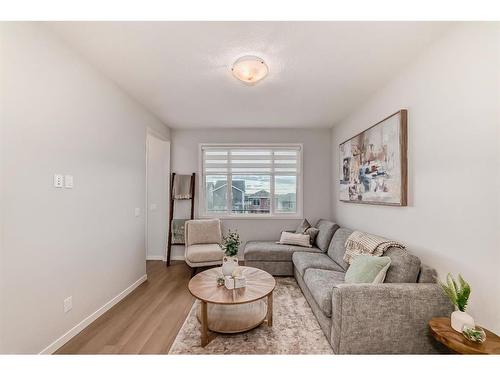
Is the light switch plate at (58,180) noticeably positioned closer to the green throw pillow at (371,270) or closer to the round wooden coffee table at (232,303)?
the round wooden coffee table at (232,303)

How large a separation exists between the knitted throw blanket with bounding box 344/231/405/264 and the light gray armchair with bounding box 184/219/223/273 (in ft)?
6.07

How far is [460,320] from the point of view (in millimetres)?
1399

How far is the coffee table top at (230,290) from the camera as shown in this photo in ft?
6.69

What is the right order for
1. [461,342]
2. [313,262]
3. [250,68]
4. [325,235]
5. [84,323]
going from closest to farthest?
[461,342] < [250,68] < [84,323] < [313,262] < [325,235]

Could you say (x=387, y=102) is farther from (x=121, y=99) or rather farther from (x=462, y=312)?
(x=121, y=99)

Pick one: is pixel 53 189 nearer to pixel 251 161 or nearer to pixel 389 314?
pixel 389 314

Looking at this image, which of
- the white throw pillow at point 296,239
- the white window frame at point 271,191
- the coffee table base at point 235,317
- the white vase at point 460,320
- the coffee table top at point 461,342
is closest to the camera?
the coffee table top at point 461,342

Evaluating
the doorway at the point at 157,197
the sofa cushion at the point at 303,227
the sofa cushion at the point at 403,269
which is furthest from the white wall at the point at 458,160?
the doorway at the point at 157,197

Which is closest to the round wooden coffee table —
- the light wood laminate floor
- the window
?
the light wood laminate floor

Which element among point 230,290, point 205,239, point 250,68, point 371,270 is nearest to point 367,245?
point 371,270

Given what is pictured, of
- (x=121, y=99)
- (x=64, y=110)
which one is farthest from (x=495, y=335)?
(x=121, y=99)

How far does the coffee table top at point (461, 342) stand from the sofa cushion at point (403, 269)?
0.43m

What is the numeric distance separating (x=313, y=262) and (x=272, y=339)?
1.20 m
